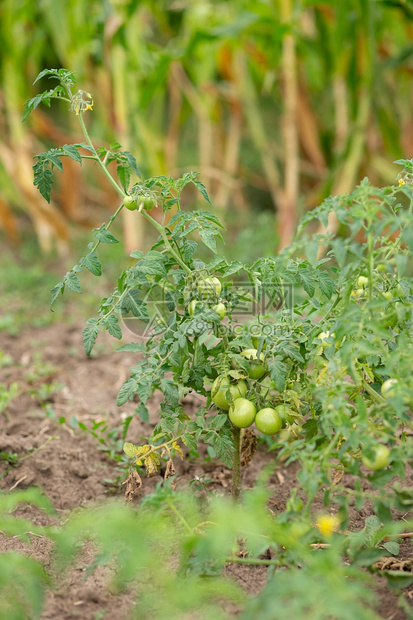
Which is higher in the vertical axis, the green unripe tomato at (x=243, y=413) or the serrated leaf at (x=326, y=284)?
the serrated leaf at (x=326, y=284)

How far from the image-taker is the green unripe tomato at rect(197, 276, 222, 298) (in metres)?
1.38

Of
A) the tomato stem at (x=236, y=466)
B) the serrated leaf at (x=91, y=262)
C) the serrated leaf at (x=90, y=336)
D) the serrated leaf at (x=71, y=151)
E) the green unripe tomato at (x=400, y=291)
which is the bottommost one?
the tomato stem at (x=236, y=466)

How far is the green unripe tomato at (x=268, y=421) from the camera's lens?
1.36 meters

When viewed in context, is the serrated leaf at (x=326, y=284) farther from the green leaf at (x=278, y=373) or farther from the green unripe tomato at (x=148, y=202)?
the green unripe tomato at (x=148, y=202)

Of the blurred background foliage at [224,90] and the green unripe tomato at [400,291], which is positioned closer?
the green unripe tomato at [400,291]

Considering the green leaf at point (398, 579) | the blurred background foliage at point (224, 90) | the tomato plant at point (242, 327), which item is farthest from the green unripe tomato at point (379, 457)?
the blurred background foliage at point (224, 90)

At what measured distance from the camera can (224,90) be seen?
14.3 ft

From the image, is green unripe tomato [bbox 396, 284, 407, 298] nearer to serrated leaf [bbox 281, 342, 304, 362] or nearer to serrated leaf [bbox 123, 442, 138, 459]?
serrated leaf [bbox 281, 342, 304, 362]

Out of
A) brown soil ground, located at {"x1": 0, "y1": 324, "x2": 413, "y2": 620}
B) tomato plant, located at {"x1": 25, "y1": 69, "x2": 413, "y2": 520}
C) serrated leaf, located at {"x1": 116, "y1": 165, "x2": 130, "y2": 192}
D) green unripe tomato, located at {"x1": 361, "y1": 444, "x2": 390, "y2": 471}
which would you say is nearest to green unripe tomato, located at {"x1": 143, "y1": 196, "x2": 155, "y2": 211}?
tomato plant, located at {"x1": 25, "y1": 69, "x2": 413, "y2": 520}

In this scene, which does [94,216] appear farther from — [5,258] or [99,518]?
[99,518]

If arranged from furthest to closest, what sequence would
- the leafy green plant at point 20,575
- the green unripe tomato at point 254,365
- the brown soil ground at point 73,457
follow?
the green unripe tomato at point 254,365 < the brown soil ground at point 73,457 < the leafy green plant at point 20,575

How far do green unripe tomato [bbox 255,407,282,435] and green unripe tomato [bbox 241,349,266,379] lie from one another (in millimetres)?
103

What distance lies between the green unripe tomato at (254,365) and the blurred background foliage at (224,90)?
2.06 m

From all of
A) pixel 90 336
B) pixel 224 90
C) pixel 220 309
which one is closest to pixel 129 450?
pixel 90 336
